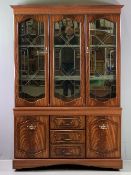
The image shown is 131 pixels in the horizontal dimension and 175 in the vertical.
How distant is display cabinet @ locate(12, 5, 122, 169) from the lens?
4.13m

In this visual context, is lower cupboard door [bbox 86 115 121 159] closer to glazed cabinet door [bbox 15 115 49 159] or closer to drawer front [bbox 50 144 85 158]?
drawer front [bbox 50 144 85 158]

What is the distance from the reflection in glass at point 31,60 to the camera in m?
4.16

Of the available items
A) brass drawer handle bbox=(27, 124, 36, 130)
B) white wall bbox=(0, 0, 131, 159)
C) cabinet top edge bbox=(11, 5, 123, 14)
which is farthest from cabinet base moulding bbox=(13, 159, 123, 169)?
cabinet top edge bbox=(11, 5, 123, 14)

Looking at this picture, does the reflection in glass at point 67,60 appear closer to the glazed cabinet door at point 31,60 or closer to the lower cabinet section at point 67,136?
the glazed cabinet door at point 31,60

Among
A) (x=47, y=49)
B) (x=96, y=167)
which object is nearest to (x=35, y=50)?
(x=47, y=49)

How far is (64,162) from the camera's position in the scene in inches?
163

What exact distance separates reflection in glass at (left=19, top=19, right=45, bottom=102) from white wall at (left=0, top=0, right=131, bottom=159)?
18.3 inches

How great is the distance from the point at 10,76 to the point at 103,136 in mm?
1407

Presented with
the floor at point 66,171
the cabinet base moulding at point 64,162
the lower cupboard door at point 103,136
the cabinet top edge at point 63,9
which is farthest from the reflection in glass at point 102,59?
the floor at point 66,171

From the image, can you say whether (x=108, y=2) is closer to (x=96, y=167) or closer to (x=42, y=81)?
(x=42, y=81)

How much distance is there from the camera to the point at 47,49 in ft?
13.6

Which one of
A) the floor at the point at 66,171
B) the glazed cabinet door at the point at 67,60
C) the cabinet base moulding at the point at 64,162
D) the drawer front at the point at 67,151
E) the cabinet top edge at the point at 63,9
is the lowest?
the floor at the point at 66,171

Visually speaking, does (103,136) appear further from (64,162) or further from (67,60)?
(67,60)

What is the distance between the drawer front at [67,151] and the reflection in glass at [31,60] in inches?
24.4
